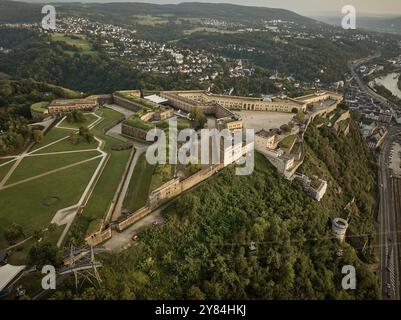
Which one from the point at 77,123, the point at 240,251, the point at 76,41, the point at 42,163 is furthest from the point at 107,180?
the point at 76,41

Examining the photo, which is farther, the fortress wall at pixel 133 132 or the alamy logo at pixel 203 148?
the fortress wall at pixel 133 132

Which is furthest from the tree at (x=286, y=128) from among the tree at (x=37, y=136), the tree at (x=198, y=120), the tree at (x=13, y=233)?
the tree at (x=13, y=233)

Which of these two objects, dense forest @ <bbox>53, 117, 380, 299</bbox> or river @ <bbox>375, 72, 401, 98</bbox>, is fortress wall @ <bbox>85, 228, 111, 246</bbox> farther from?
river @ <bbox>375, 72, 401, 98</bbox>

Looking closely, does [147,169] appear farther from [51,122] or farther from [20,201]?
[51,122]

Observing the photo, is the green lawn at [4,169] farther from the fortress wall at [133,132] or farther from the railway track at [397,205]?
the railway track at [397,205]

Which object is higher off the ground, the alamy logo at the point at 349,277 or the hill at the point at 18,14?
the hill at the point at 18,14

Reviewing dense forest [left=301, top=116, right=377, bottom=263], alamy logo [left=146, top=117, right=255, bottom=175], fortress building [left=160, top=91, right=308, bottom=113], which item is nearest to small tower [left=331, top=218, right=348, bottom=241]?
dense forest [left=301, top=116, right=377, bottom=263]

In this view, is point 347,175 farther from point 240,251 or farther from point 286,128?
point 240,251

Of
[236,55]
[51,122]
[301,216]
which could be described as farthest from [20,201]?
[236,55]
